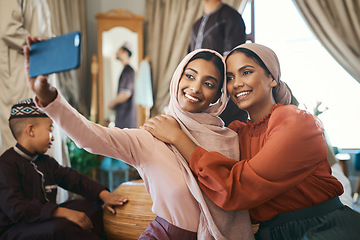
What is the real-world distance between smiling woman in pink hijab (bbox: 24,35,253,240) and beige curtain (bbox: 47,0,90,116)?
2.22m

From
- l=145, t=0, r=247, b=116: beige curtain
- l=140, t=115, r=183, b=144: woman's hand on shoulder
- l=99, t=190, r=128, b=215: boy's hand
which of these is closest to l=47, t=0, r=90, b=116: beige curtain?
l=145, t=0, r=247, b=116: beige curtain

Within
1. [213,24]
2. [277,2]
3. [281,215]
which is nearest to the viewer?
[281,215]

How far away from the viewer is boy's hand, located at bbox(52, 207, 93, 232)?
88 cm

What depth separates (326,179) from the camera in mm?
666

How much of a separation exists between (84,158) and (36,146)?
1705 mm

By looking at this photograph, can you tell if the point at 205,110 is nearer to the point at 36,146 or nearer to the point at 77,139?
the point at 77,139

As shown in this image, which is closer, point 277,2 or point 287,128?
point 287,128

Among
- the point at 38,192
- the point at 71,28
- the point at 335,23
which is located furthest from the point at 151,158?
the point at 71,28

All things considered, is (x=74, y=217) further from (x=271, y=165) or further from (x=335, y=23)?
(x=335, y=23)

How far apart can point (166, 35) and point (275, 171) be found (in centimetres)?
250

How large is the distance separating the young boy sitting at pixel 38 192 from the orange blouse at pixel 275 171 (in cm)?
41

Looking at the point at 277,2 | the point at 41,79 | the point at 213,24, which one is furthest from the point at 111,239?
the point at 277,2

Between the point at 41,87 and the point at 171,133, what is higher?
the point at 41,87

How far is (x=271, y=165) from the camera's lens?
0.61 meters
